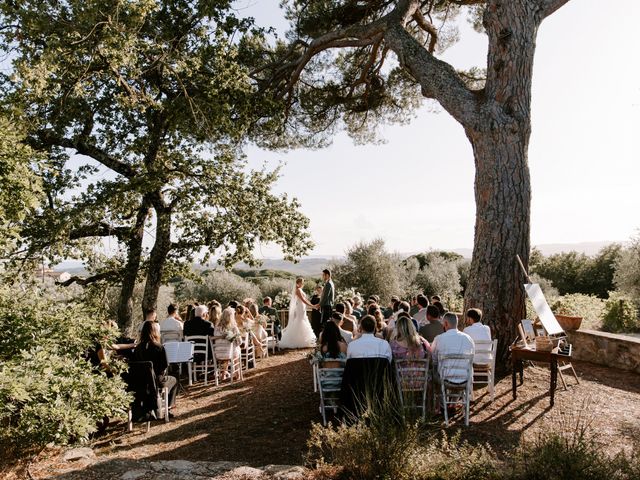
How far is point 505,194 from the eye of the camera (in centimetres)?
823

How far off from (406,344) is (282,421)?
189cm

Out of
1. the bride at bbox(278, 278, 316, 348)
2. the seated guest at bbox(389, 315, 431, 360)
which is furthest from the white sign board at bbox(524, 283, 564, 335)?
the bride at bbox(278, 278, 316, 348)

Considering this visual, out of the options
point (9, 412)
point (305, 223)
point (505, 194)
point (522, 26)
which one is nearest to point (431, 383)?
point (505, 194)

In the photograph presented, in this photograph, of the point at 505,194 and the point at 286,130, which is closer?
the point at 505,194

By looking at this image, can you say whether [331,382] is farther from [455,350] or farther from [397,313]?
[397,313]

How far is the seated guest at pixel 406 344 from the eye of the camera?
6250 millimetres

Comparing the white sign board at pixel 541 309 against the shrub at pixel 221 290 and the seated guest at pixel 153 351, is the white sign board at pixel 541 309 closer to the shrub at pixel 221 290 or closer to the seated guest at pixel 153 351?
the seated guest at pixel 153 351

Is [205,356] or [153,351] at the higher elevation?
[153,351]

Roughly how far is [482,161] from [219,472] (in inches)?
246

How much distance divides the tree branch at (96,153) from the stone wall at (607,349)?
10.3 m

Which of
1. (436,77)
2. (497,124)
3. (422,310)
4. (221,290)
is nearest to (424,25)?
(436,77)

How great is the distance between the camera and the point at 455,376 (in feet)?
20.6

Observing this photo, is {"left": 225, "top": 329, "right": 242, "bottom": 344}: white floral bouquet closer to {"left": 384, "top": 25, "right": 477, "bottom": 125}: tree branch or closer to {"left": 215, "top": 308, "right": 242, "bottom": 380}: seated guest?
{"left": 215, "top": 308, "right": 242, "bottom": 380}: seated guest

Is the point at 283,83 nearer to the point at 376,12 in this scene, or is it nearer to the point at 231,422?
the point at 376,12
